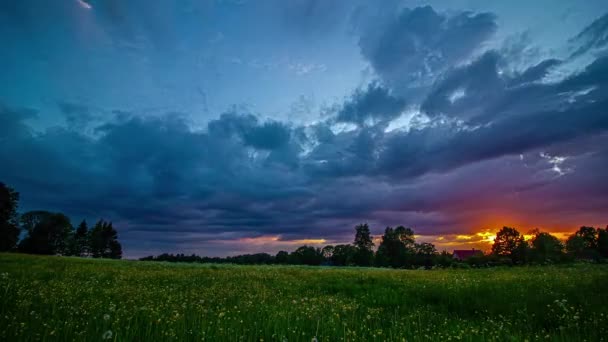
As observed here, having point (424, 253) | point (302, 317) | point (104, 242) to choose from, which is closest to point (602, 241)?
point (424, 253)

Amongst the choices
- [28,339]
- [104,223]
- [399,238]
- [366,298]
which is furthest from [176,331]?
[104,223]

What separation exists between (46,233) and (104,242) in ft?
65.0

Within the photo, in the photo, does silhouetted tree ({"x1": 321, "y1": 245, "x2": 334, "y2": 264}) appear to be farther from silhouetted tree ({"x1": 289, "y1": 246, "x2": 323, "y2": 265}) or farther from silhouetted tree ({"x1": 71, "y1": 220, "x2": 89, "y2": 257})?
silhouetted tree ({"x1": 71, "y1": 220, "x2": 89, "y2": 257})

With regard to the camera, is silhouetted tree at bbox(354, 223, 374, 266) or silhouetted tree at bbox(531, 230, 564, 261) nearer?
silhouetted tree at bbox(531, 230, 564, 261)

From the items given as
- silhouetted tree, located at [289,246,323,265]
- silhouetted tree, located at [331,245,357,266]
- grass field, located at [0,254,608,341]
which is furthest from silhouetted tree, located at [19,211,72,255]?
grass field, located at [0,254,608,341]

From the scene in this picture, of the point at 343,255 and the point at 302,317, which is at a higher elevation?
the point at 302,317

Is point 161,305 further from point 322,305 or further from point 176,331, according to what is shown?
point 322,305

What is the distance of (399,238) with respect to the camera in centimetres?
10425

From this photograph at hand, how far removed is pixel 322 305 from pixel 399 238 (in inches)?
4102

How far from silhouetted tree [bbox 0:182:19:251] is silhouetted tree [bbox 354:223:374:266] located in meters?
93.0

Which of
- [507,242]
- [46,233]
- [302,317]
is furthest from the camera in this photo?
[507,242]

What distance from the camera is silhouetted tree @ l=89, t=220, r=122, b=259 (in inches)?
3784

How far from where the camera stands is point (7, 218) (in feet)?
213

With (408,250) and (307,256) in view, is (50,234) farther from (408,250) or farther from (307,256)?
(408,250)
